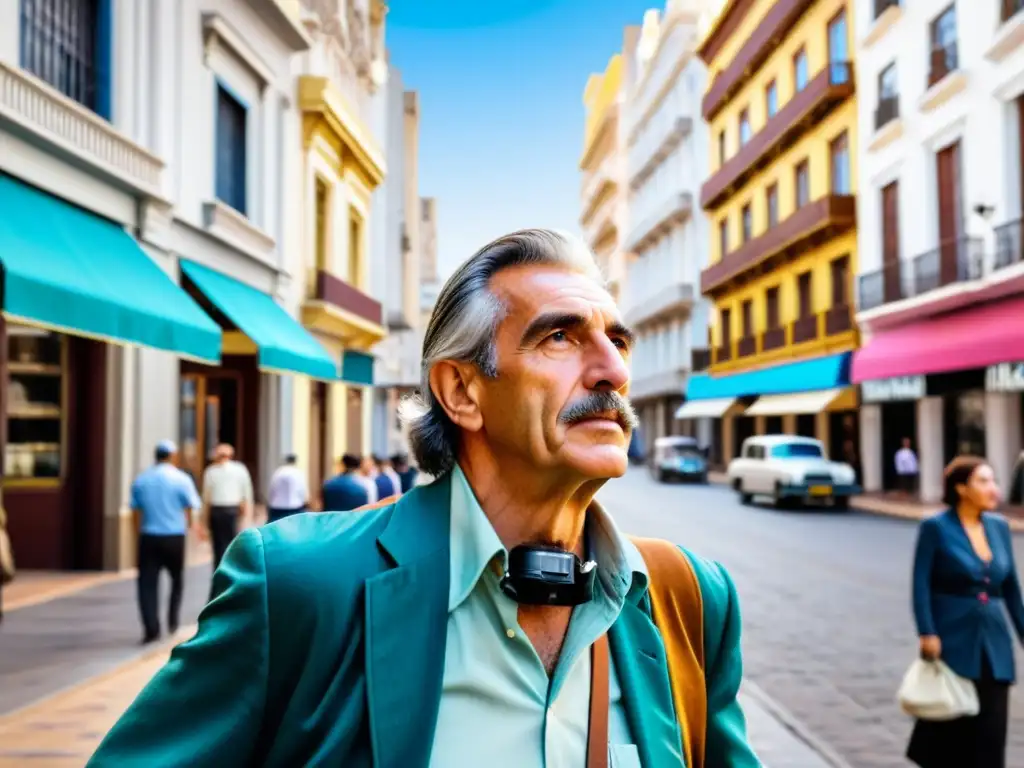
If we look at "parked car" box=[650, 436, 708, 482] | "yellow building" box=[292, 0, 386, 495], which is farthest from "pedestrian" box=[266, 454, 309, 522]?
"parked car" box=[650, 436, 708, 482]

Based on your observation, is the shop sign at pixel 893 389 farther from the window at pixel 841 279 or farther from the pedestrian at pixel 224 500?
the pedestrian at pixel 224 500

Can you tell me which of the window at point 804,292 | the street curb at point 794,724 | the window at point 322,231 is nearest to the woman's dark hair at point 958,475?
the street curb at point 794,724

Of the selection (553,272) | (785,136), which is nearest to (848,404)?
(785,136)

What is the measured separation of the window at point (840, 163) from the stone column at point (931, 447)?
8.51 m

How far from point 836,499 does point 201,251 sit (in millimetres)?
16745

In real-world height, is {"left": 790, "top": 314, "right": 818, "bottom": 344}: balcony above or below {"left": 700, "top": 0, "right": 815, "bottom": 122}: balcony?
below

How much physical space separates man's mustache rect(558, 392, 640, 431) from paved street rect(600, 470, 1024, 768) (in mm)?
4545

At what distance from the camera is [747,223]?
4172cm

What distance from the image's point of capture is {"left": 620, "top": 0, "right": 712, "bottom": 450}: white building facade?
49.7 metres

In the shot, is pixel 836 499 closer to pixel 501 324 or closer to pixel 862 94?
pixel 862 94

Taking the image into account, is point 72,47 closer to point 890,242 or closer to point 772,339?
point 890,242

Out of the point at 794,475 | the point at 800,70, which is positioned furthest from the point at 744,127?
the point at 794,475

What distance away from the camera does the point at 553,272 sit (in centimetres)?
172

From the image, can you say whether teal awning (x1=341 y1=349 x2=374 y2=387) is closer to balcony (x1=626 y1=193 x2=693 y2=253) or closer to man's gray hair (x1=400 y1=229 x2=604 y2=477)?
man's gray hair (x1=400 y1=229 x2=604 y2=477)
